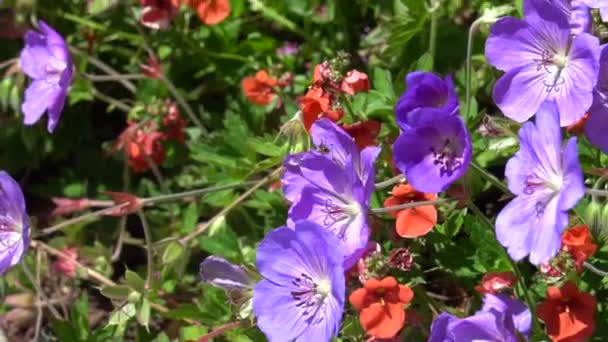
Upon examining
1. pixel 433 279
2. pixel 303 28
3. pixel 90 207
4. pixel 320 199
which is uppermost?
pixel 320 199

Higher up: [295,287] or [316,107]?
[316,107]

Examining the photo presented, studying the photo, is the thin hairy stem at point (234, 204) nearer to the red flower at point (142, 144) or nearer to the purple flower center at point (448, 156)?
the red flower at point (142, 144)

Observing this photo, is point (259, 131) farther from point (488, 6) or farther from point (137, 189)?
point (488, 6)

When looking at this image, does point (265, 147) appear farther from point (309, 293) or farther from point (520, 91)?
point (520, 91)

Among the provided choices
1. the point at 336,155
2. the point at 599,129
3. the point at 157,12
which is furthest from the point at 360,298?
the point at 157,12

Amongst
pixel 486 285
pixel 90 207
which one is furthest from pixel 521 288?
pixel 90 207

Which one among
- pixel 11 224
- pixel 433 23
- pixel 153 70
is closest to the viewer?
pixel 11 224

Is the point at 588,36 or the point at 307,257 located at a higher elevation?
the point at 588,36
